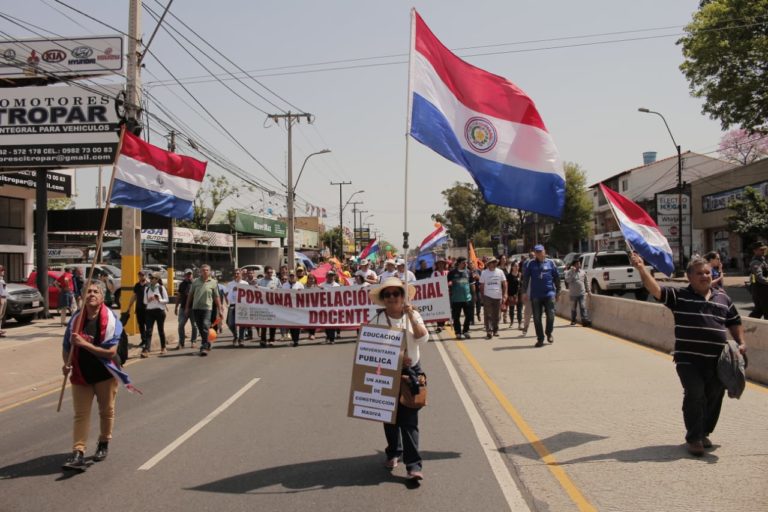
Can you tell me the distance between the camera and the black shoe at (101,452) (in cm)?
617

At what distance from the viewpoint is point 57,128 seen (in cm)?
2223

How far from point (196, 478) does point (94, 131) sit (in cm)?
1905

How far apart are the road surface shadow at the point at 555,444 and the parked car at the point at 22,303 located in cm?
1786

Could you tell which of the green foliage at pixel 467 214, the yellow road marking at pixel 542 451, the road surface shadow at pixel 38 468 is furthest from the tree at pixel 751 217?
the green foliage at pixel 467 214

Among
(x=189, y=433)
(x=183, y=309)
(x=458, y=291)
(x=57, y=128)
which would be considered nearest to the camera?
(x=189, y=433)

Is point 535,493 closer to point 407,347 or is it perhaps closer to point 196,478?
point 407,347

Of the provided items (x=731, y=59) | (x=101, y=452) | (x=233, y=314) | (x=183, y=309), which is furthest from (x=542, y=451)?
(x=731, y=59)

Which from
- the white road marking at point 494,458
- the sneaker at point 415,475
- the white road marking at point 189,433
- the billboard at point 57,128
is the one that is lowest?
the white road marking at point 189,433

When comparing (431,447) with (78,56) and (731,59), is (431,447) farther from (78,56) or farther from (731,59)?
(731,59)

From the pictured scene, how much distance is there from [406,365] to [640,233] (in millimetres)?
3659

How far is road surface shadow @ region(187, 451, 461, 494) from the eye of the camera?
5.35 metres

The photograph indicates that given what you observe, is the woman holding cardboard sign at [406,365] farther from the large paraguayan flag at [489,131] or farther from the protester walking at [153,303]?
the protester walking at [153,303]

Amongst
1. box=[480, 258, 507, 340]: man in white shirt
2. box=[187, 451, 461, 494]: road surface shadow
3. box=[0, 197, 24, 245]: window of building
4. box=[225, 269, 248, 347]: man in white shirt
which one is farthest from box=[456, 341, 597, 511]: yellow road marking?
box=[0, 197, 24, 245]: window of building

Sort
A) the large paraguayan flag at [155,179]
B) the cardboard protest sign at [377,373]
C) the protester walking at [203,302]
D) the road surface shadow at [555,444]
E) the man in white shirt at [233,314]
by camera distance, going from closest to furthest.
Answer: the cardboard protest sign at [377,373] → the road surface shadow at [555,444] → the large paraguayan flag at [155,179] → the protester walking at [203,302] → the man in white shirt at [233,314]
